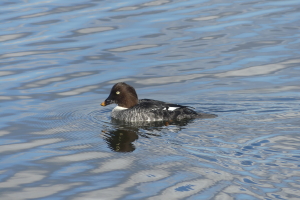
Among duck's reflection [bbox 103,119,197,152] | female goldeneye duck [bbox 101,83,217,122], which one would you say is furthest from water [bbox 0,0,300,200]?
female goldeneye duck [bbox 101,83,217,122]

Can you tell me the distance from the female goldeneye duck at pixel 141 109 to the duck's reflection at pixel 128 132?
0.54ft

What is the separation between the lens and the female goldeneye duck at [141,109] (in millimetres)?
12289

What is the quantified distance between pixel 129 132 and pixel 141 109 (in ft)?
3.46

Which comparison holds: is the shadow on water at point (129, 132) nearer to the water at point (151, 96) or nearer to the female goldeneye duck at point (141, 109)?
the water at point (151, 96)

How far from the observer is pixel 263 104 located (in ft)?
41.9

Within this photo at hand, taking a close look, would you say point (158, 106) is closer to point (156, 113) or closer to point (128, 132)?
point (156, 113)

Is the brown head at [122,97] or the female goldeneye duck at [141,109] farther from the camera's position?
the brown head at [122,97]

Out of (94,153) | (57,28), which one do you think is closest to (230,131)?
(94,153)

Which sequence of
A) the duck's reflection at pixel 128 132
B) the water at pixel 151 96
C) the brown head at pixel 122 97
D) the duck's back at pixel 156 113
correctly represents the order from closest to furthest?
the water at pixel 151 96 < the duck's reflection at pixel 128 132 < the duck's back at pixel 156 113 < the brown head at pixel 122 97

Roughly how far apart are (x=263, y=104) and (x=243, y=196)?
5.22m

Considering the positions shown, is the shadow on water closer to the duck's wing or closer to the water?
the water

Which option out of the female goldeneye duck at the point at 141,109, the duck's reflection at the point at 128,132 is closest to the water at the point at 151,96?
the duck's reflection at the point at 128,132

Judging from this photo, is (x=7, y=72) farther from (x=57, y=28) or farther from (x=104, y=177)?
(x=104, y=177)

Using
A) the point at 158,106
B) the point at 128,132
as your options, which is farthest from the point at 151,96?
the point at 128,132
